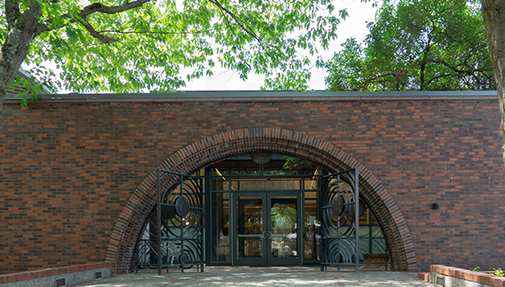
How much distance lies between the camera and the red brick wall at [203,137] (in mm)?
9430

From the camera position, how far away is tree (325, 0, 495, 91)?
14938 mm

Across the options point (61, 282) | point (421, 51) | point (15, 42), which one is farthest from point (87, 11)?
point (421, 51)

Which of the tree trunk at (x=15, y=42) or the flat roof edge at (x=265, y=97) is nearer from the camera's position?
the tree trunk at (x=15, y=42)

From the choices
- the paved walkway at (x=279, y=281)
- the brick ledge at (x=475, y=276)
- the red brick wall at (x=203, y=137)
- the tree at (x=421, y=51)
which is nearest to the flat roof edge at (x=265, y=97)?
the red brick wall at (x=203, y=137)

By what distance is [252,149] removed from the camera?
9.97 metres

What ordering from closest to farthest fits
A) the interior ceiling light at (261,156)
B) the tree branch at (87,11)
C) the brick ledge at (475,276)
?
the brick ledge at (475,276)
the tree branch at (87,11)
the interior ceiling light at (261,156)

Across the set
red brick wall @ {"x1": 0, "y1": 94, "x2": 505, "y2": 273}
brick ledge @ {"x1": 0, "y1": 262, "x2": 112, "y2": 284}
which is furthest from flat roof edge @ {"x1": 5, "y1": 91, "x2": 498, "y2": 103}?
brick ledge @ {"x1": 0, "y1": 262, "x2": 112, "y2": 284}

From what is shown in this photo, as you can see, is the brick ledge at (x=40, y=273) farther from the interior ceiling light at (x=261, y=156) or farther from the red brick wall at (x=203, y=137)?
Result: the interior ceiling light at (x=261, y=156)

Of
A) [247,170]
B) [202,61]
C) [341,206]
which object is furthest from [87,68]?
[341,206]

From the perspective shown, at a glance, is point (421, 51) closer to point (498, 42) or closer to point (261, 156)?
point (261, 156)

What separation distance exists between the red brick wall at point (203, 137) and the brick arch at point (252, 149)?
151 mm

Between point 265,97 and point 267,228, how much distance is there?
4.84 metres

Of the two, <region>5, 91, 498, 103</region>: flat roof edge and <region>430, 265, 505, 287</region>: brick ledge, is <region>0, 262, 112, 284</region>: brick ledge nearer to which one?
<region>5, 91, 498, 103</region>: flat roof edge

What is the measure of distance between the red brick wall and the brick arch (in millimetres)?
151
